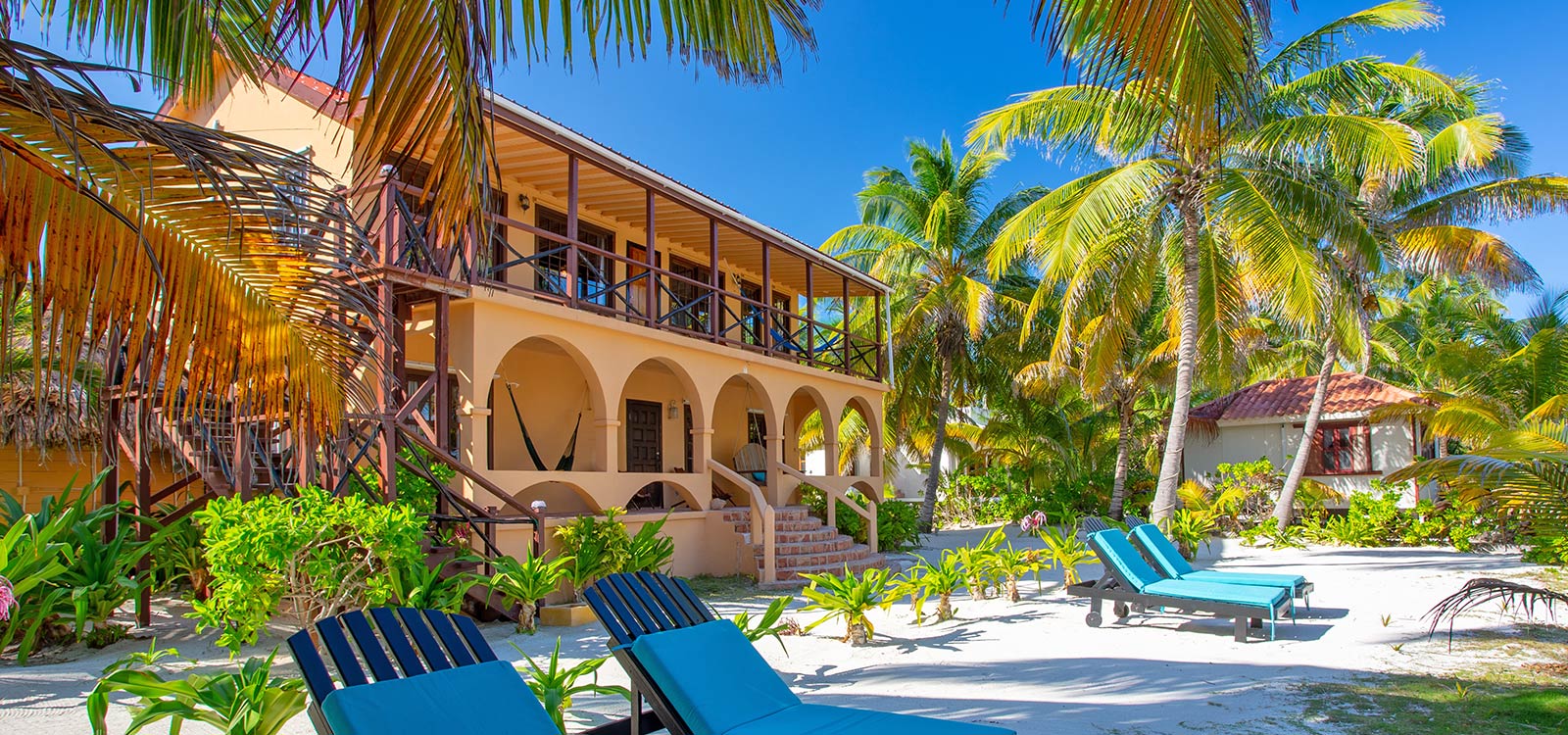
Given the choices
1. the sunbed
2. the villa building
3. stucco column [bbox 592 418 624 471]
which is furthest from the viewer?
stucco column [bbox 592 418 624 471]

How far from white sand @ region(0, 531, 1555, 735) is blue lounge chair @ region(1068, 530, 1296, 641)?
24 cm

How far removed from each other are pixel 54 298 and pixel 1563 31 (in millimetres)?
17911

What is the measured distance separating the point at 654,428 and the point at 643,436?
36 cm

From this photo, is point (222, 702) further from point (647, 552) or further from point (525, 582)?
point (647, 552)

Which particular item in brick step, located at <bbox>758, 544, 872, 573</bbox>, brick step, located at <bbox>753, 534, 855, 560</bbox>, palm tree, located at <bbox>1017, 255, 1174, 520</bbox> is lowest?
brick step, located at <bbox>758, 544, 872, 573</bbox>

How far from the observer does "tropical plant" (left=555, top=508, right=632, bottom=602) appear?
1030 centimetres

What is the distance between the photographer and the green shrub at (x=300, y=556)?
24.3 feet

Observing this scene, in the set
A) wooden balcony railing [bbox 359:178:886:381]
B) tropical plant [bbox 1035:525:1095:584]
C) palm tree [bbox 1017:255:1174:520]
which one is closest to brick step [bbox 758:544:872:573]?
tropical plant [bbox 1035:525:1095:584]

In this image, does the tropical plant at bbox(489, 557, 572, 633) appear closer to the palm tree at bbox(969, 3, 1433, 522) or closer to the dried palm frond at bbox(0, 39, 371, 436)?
the dried palm frond at bbox(0, 39, 371, 436)

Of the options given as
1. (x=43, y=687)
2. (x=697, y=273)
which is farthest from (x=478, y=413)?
(x=697, y=273)

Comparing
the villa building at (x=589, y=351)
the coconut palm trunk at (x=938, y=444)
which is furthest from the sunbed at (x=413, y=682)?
the coconut palm trunk at (x=938, y=444)

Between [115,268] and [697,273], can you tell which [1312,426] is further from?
[115,268]

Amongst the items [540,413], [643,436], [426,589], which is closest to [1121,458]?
[643,436]

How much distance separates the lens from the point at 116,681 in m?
4.20
